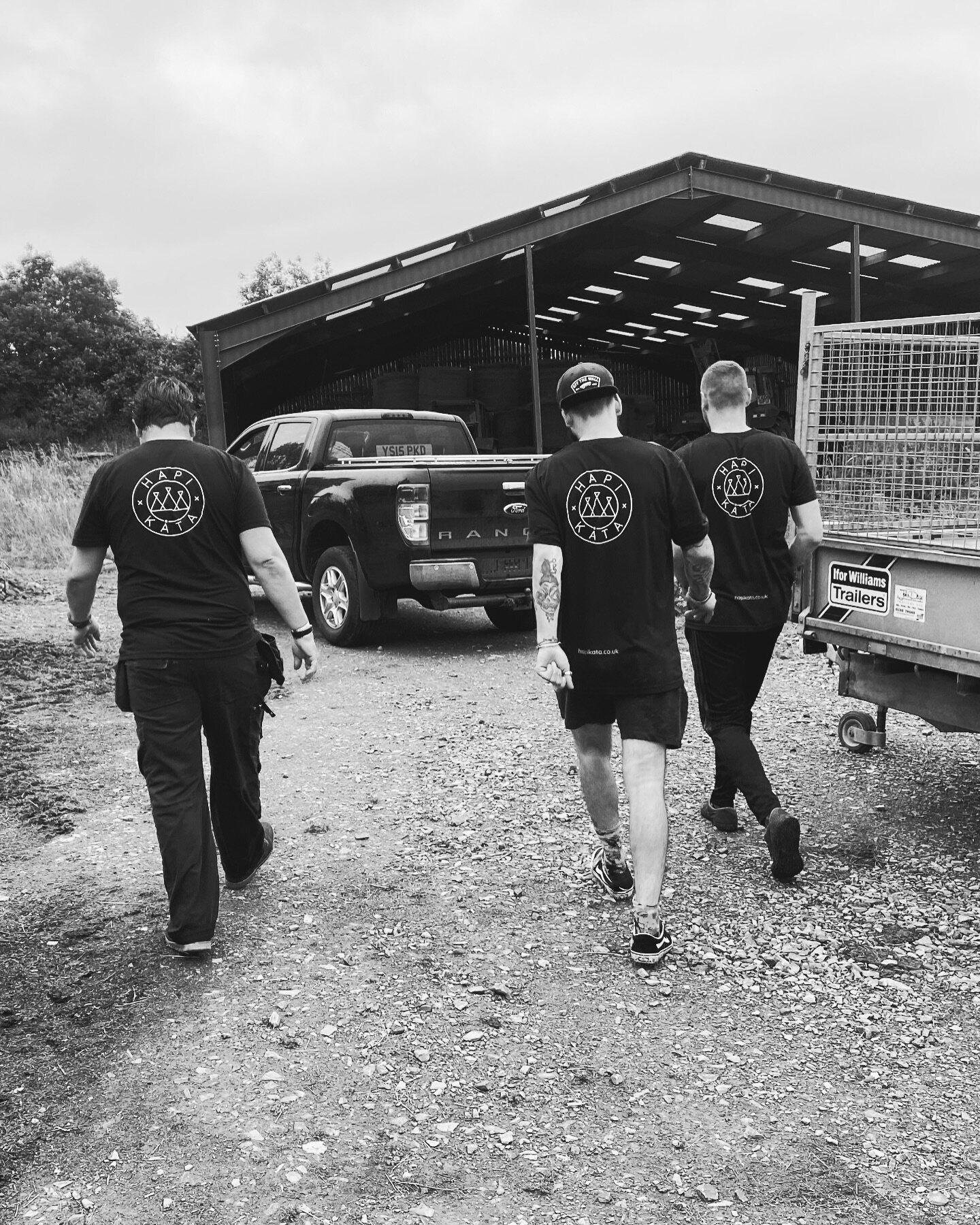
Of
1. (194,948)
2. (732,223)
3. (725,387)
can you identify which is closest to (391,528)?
(725,387)

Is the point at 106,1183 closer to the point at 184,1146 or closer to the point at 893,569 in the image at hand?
the point at 184,1146

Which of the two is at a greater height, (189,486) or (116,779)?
(189,486)

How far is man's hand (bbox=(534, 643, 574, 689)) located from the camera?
3635 millimetres

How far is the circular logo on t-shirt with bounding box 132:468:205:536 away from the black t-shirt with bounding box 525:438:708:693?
45.6 inches

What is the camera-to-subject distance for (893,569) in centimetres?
443

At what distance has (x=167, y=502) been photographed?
3721 mm

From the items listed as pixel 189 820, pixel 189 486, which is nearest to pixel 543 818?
pixel 189 820

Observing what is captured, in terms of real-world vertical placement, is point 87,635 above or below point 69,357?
below

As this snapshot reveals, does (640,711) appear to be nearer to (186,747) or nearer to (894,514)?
(186,747)

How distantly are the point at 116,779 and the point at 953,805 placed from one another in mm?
4200

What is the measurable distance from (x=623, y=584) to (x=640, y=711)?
1.43 ft

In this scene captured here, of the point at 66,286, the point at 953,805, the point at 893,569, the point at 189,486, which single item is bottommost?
the point at 953,805

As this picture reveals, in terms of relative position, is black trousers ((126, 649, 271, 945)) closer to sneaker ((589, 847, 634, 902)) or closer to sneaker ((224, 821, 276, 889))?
sneaker ((224, 821, 276, 889))

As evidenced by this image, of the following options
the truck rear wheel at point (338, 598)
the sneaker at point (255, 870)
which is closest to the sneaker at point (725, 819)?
the sneaker at point (255, 870)
